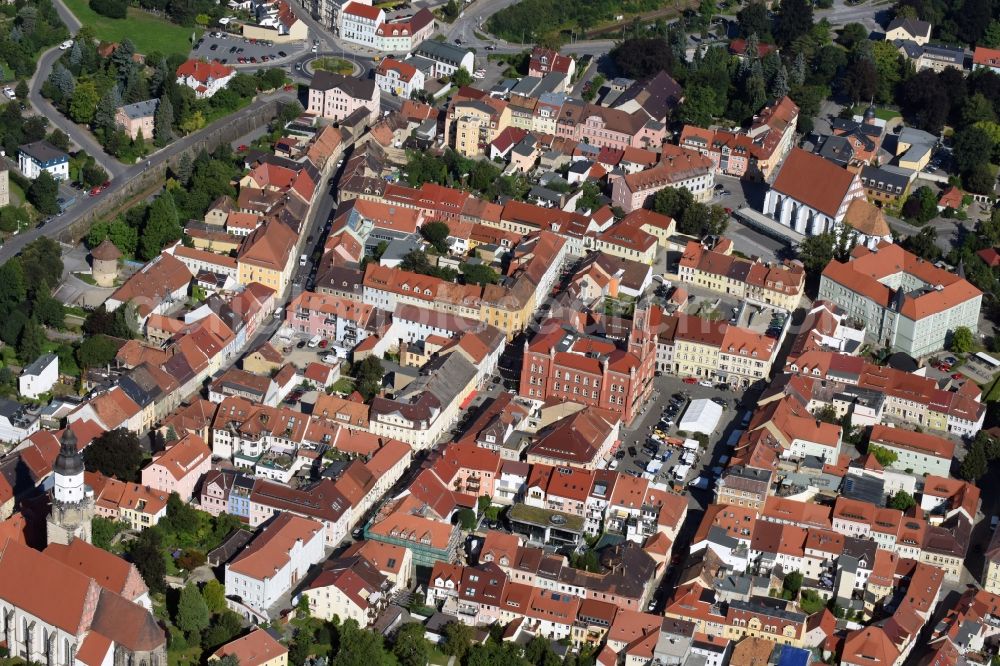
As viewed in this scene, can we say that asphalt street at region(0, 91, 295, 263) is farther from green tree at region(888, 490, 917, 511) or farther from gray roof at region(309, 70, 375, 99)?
green tree at region(888, 490, 917, 511)

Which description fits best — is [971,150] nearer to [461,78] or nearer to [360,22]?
[461,78]

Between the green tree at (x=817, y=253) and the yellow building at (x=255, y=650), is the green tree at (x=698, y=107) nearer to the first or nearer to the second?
the green tree at (x=817, y=253)

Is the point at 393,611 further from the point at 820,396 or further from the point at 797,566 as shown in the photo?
the point at 820,396

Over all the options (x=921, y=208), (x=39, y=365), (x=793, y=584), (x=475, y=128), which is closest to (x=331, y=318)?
(x=39, y=365)

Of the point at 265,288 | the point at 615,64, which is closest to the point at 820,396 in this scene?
the point at 265,288

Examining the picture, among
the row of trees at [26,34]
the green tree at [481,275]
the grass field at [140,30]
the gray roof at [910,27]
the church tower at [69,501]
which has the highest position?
the church tower at [69,501]

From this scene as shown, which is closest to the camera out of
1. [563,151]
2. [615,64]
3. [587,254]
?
[587,254]

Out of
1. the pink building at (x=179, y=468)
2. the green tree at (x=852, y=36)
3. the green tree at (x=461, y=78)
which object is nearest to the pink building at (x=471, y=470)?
the pink building at (x=179, y=468)
